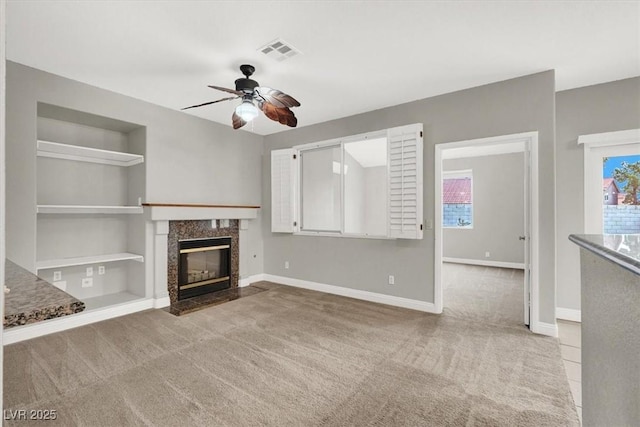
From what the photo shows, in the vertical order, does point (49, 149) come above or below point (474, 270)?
above

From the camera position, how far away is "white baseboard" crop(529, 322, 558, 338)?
10.2 ft

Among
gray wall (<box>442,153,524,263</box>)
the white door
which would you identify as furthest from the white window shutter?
gray wall (<box>442,153,524,263</box>)

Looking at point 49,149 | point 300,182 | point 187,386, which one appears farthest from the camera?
point 300,182

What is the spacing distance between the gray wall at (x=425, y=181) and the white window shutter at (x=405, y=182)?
13cm

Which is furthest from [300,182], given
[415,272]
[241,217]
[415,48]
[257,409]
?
[257,409]

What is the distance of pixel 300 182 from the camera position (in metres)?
5.20

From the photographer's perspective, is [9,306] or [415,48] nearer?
[9,306]

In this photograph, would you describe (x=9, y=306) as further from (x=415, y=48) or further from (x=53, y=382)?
(x=415, y=48)

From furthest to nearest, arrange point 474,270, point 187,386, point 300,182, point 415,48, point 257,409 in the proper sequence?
point 474,270 → point 300,182 → point 415,48 → point 187,386 → point 257,409

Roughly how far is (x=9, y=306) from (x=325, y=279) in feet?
13.7

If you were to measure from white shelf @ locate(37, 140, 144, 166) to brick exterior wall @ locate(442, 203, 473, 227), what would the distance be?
22.1 feet

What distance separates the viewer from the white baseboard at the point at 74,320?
2992mm

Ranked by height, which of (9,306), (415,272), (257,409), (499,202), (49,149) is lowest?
(257,409)

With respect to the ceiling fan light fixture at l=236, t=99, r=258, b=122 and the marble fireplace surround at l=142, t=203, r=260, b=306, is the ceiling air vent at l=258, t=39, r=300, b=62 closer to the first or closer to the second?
the ceiling fan light fixture at l=236, t=99, r=258, b=122
